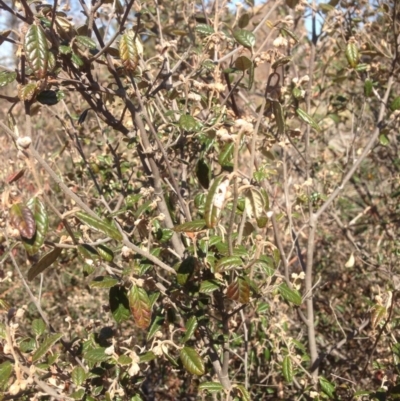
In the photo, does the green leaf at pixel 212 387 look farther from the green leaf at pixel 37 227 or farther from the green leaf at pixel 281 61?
the green leaf at pixel 281 61

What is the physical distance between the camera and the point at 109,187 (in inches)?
106

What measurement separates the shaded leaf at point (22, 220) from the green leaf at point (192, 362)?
2.35 ft

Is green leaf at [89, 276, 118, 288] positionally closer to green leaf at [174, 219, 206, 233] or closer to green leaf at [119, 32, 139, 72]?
green leaf at [174, 219, 206, 233]

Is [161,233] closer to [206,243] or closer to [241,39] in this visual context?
[206,243]

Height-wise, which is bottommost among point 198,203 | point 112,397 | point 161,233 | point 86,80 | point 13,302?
point 13,302

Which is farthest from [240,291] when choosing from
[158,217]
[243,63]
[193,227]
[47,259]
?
[243,63]

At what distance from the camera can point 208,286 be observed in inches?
61.6

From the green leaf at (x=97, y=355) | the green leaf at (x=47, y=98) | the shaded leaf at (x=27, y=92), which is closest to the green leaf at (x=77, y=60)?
the green leaf at (x=47, y=98)

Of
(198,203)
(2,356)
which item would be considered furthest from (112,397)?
(198,203)

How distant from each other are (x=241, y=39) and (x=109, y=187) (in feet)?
4.21

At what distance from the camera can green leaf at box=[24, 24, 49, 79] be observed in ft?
4.18

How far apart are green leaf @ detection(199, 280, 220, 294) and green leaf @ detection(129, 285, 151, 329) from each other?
0.18 metres

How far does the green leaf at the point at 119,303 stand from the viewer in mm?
1632

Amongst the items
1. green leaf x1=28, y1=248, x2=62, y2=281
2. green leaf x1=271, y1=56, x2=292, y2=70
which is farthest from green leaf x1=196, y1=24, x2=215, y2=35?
green leaf x1=28, y1=248, x2=62, y2=281
